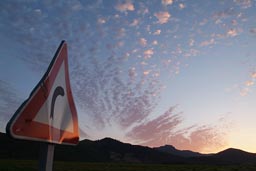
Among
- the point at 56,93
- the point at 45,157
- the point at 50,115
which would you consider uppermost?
the point at 56,93

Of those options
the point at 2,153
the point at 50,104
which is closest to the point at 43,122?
the point at 50,104

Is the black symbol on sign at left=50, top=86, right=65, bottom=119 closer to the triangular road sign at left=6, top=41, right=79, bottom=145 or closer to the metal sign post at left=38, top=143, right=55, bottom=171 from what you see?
the triangular road sign at left=6, top=41, right=79, bottom=145

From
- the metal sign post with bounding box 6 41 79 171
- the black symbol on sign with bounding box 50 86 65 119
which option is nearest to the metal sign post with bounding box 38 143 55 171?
the metal sign post with bounding box 6 41 79 171

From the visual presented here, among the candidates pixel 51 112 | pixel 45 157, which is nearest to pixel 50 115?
pixel 51 112

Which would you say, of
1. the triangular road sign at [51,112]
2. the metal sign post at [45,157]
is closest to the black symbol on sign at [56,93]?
the triangular road sign at [51,112]

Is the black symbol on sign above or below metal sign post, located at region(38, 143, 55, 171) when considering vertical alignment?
above

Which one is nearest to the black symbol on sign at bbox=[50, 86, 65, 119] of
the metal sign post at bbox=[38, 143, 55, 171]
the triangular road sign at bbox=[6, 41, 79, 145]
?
the triangular road sign at bbox=[6, 41, 79, 145]

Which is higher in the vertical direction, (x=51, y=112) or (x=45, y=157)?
(x=51, y=112)

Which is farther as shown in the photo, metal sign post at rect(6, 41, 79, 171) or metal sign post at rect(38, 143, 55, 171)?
metal sign post at rect(38, 143, 55, 171)

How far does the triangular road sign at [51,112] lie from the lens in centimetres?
220

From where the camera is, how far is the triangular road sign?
2.20 metres

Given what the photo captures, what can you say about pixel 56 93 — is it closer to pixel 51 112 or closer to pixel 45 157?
pixel 51 112

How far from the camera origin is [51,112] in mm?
2652

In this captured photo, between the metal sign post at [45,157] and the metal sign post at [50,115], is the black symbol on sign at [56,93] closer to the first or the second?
the metal sign post at [50,115]
